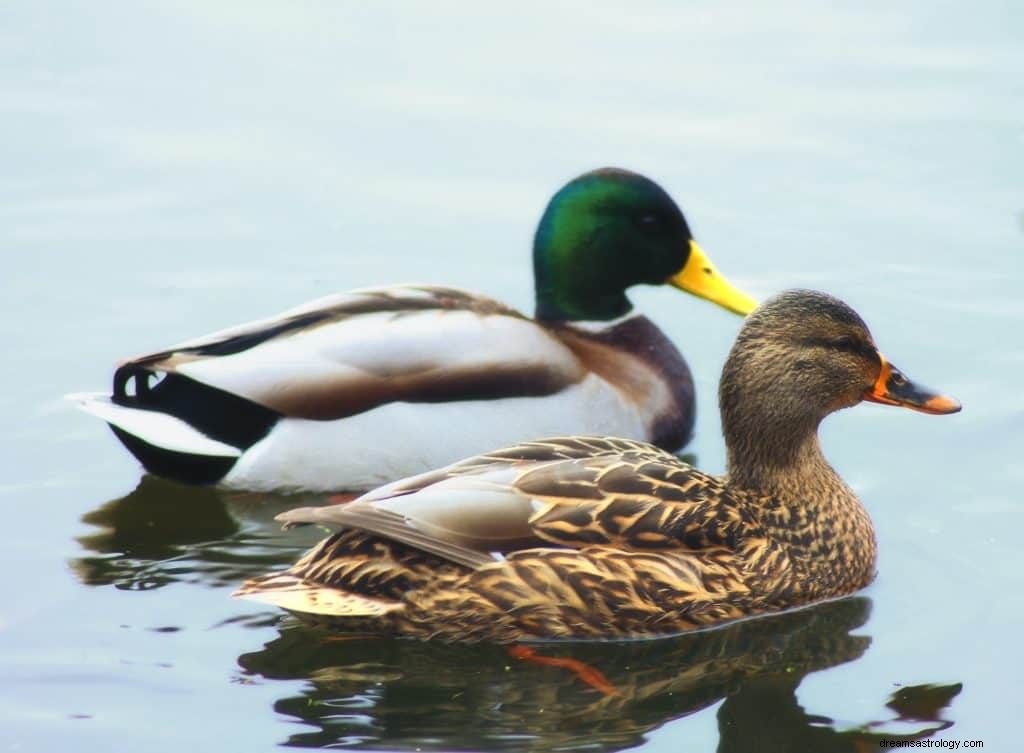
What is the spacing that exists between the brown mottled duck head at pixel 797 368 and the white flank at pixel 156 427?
2.25 m

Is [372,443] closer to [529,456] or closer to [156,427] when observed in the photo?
[156,427]

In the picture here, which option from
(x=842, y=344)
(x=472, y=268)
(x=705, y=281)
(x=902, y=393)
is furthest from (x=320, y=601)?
(x=472, y=268)

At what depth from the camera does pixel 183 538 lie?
7.96m

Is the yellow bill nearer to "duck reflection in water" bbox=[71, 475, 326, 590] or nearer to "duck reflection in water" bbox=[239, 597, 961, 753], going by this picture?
"duck reflection in water" bbox=[71, 475, 326, 590]

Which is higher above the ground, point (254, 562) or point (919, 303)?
point (919, 303)

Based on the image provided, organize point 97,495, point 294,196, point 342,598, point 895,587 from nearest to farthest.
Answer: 1. point 342,598
2. point 895,587
3. point 97,495
4. point 294,196

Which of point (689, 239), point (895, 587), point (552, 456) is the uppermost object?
point (689, 239)

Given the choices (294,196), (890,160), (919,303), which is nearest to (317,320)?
(294,196)

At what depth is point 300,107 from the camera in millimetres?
11602

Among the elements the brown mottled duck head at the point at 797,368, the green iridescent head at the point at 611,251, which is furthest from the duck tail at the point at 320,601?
the green iridescent head at the point at 611,251

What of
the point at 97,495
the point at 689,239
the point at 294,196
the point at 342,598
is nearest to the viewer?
the point at 342,598

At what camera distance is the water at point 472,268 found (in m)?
6.65

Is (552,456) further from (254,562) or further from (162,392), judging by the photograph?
(162,392)

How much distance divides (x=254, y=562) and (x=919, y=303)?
3.78m
